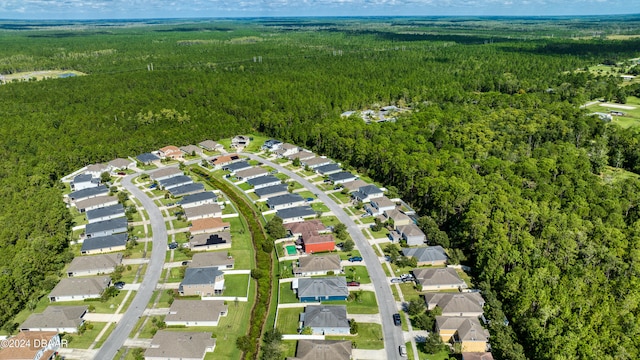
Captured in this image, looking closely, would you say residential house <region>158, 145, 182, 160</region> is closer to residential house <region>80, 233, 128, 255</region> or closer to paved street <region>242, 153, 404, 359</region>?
paved street <region>242, 153, 404, 359</region>

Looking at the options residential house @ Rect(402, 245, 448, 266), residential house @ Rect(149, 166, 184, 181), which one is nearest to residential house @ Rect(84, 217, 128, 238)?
residential house @ Rect(149, 166, 184, 181)

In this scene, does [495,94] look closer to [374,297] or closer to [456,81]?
[456,81]

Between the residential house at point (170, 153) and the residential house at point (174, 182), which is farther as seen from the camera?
the residential house at point (170, 153)

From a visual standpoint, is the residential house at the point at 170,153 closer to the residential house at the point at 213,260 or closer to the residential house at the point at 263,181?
the residential house at the point at 263,181

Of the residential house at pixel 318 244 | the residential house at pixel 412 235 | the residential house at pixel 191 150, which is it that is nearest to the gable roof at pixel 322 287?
the residential house at pixel 318 244

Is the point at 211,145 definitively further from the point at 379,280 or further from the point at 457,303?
the point at 457,303
